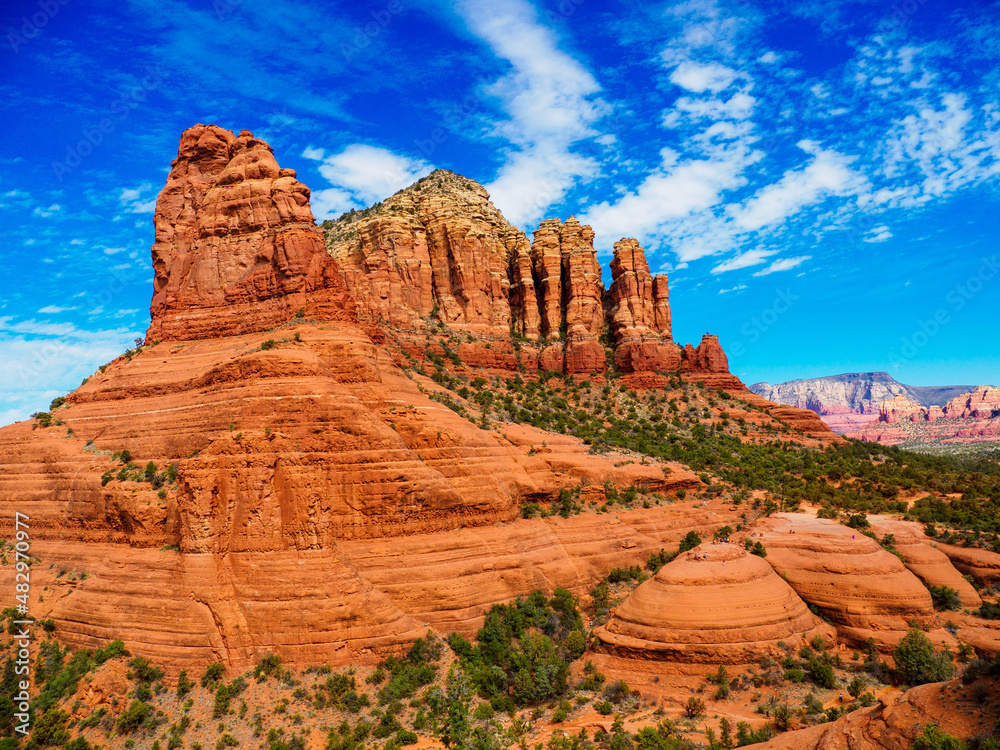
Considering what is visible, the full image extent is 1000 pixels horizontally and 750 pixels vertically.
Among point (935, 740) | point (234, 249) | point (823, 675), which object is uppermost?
point (234, 249)

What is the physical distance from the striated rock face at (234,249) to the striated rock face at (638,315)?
55.4 meters

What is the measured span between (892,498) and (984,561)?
18.3 m

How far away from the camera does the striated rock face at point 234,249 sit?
133ft

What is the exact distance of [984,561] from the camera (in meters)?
38.8

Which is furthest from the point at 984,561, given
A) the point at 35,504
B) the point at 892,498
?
the point at 35,504

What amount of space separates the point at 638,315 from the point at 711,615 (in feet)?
213

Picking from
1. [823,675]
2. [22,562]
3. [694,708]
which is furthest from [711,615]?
[22,562]

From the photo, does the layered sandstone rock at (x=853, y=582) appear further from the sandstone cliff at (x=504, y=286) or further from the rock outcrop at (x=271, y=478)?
the sandstone cliff at (x=504, y=286)

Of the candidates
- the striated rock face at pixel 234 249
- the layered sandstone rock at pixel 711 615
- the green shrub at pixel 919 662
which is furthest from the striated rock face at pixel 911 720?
the striated rock face at pixel 234 249

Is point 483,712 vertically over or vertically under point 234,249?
under

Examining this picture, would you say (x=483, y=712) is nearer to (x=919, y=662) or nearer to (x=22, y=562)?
(x=919, y=662)

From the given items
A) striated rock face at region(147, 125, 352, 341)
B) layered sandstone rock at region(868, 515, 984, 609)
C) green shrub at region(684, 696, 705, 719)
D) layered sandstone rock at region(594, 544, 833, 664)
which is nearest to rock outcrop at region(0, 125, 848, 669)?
striated rock face at region(147, 125, 352, 341)

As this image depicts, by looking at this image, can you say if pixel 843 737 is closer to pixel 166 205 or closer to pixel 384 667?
pixel 384 667

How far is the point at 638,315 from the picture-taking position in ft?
294
